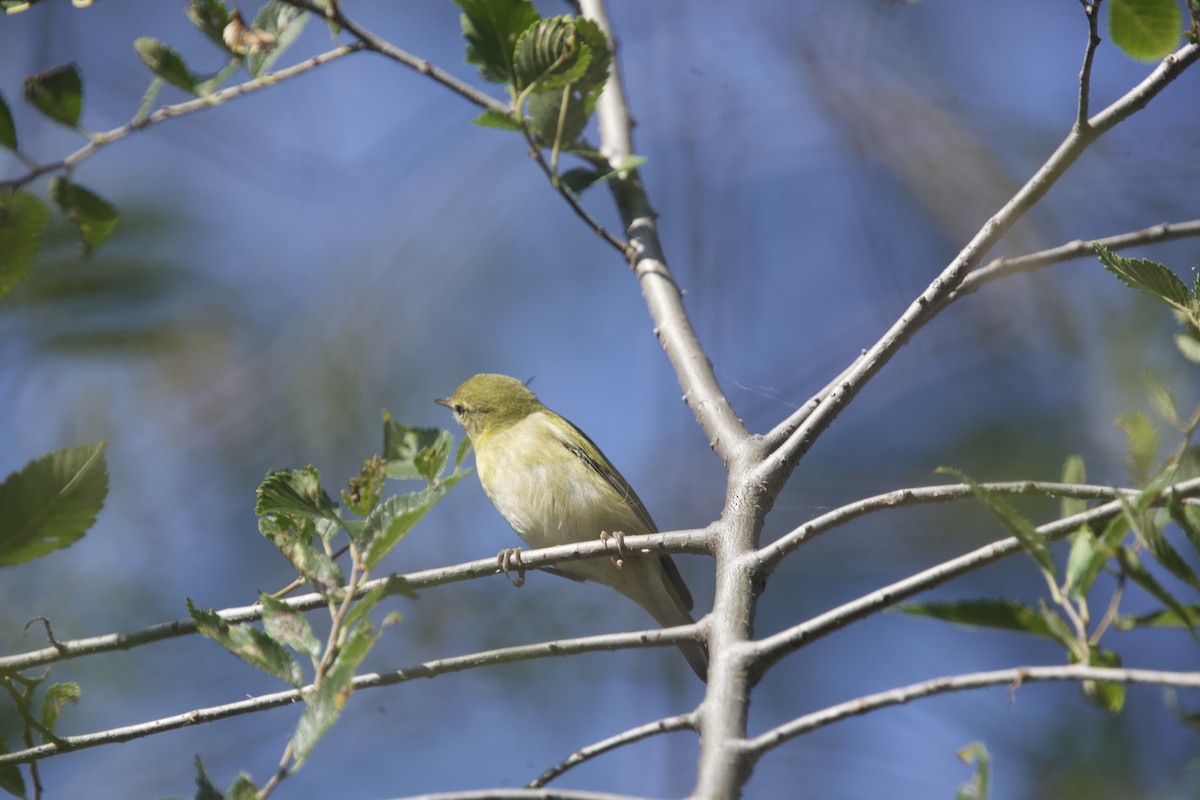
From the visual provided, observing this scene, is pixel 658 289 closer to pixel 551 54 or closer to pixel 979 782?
pixel 551 54

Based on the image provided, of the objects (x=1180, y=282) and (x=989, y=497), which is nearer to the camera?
(x=989, y=497)

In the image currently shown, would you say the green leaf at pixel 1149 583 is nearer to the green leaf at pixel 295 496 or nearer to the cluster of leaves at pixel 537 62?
the green leaf at pixel 295 496

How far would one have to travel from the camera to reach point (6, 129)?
1748 millimetres

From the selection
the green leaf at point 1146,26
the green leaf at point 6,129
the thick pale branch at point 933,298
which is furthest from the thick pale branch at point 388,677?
the green leaf at point 1146,26

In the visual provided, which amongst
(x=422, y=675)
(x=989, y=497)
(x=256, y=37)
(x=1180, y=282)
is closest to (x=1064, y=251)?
(x=1180, y=282)

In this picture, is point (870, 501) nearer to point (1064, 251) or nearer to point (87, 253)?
point (1064, 251)

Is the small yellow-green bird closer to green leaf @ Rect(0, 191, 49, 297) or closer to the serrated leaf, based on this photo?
the serrated leaf

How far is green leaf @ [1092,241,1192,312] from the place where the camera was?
5.35 feet

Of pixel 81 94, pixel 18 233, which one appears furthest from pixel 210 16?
pixel 18 233

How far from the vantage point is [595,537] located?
385cm

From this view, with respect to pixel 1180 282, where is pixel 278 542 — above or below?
below

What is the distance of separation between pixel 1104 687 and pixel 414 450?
118 cm

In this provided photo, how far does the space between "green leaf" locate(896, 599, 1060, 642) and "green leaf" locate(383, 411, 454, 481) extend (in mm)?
813

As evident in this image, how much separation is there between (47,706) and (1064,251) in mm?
1936
